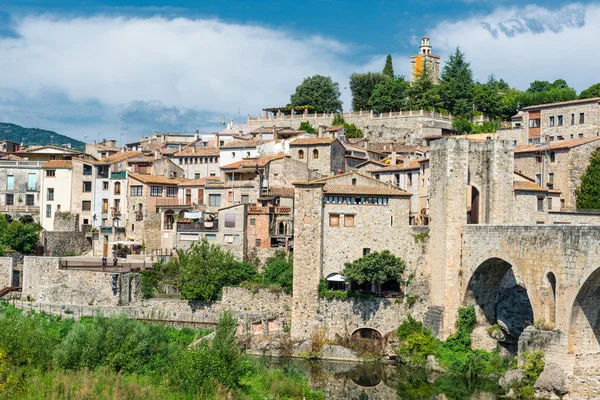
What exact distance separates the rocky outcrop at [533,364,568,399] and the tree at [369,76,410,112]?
48.3 meters

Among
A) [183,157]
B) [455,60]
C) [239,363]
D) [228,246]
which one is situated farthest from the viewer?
[455,60]

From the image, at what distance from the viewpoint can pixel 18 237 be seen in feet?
186

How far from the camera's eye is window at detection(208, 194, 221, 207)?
5831cm

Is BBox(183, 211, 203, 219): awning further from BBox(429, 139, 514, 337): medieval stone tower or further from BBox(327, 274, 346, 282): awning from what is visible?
BBox(429, 139, 514, 337): medieval stone tower

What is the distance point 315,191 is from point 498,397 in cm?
1489

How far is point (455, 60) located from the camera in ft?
280

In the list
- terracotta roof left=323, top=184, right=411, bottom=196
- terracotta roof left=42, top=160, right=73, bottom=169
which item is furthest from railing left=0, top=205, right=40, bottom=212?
terracotta roof left=323, top=184, right=411, bottom=196

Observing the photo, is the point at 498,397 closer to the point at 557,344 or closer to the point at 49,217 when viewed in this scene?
the point at 557,344

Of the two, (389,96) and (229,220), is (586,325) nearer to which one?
(229,220)

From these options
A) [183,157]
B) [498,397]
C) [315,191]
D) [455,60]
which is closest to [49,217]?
[183,157]

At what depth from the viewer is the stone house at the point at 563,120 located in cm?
6147

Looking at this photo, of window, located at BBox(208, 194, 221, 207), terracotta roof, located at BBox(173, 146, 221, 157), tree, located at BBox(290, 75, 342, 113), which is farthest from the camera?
tree, located at BBox(290, 75, 342, 113)

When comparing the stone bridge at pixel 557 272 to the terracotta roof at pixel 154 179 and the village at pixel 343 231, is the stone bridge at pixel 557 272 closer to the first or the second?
the village at pixel 343 231

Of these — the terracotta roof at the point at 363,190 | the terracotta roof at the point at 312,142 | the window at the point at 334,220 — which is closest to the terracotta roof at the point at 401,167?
the terracotta roof at the point at 312,142
